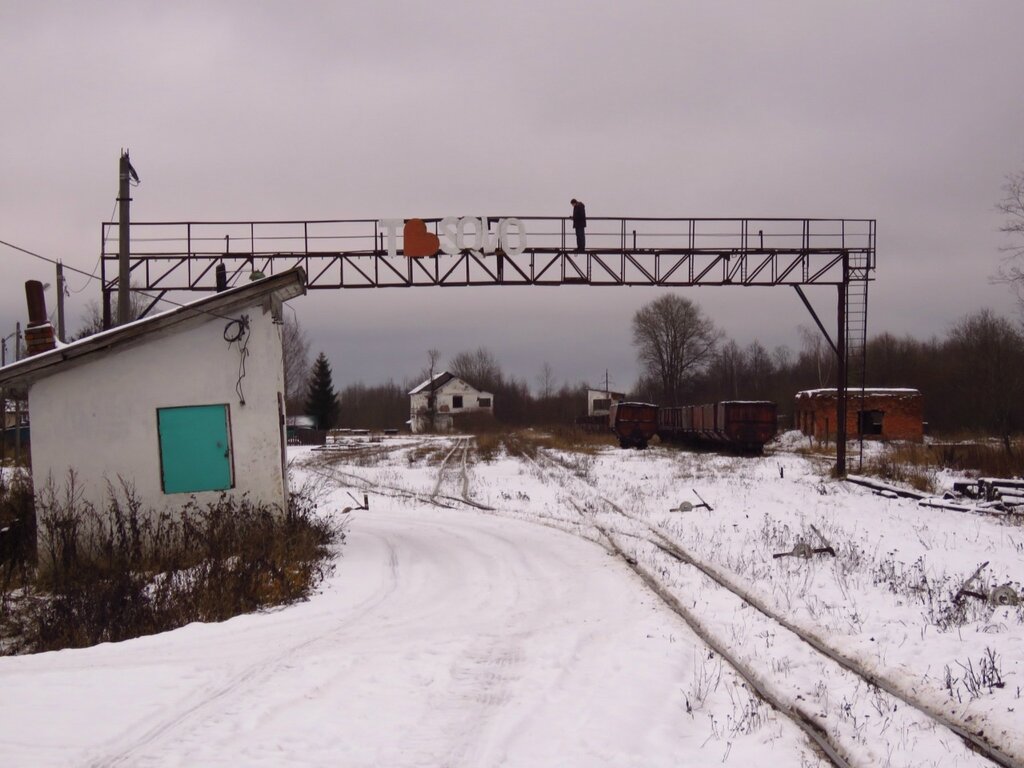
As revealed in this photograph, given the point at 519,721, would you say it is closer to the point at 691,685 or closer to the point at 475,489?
the point at 691,685

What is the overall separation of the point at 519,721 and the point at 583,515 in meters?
11.8

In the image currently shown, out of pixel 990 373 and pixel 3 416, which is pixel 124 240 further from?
pixel 990 373

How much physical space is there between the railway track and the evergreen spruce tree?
6797 cm

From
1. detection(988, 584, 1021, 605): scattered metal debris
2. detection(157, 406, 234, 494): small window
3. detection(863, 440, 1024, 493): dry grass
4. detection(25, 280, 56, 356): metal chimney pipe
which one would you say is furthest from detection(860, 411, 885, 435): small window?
detection(25, 280, 56, 356): metal chimney pipe

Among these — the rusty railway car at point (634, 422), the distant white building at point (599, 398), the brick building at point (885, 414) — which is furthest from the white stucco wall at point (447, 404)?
the brick building at point (885, 414)

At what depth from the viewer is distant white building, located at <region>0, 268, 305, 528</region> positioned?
1217 centimetres

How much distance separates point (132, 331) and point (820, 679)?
1015 cm

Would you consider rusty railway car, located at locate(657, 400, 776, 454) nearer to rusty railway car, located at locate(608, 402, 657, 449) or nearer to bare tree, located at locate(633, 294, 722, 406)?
rusty railway car, located at locate(608, 402, 657, 449)

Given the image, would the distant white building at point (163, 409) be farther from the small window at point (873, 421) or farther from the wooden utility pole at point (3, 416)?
the small window at point (873, 421)

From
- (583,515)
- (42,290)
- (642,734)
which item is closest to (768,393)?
(583,515)

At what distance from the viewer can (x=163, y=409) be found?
12320 mm

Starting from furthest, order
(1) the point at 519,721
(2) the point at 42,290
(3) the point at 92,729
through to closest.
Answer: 1. (2) the point at 42,290
2. (1) the point at 519,721
3. (3) the point at 92,729

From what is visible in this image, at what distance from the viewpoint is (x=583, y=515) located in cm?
1694

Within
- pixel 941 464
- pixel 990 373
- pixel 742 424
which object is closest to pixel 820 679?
pixel 941 464
